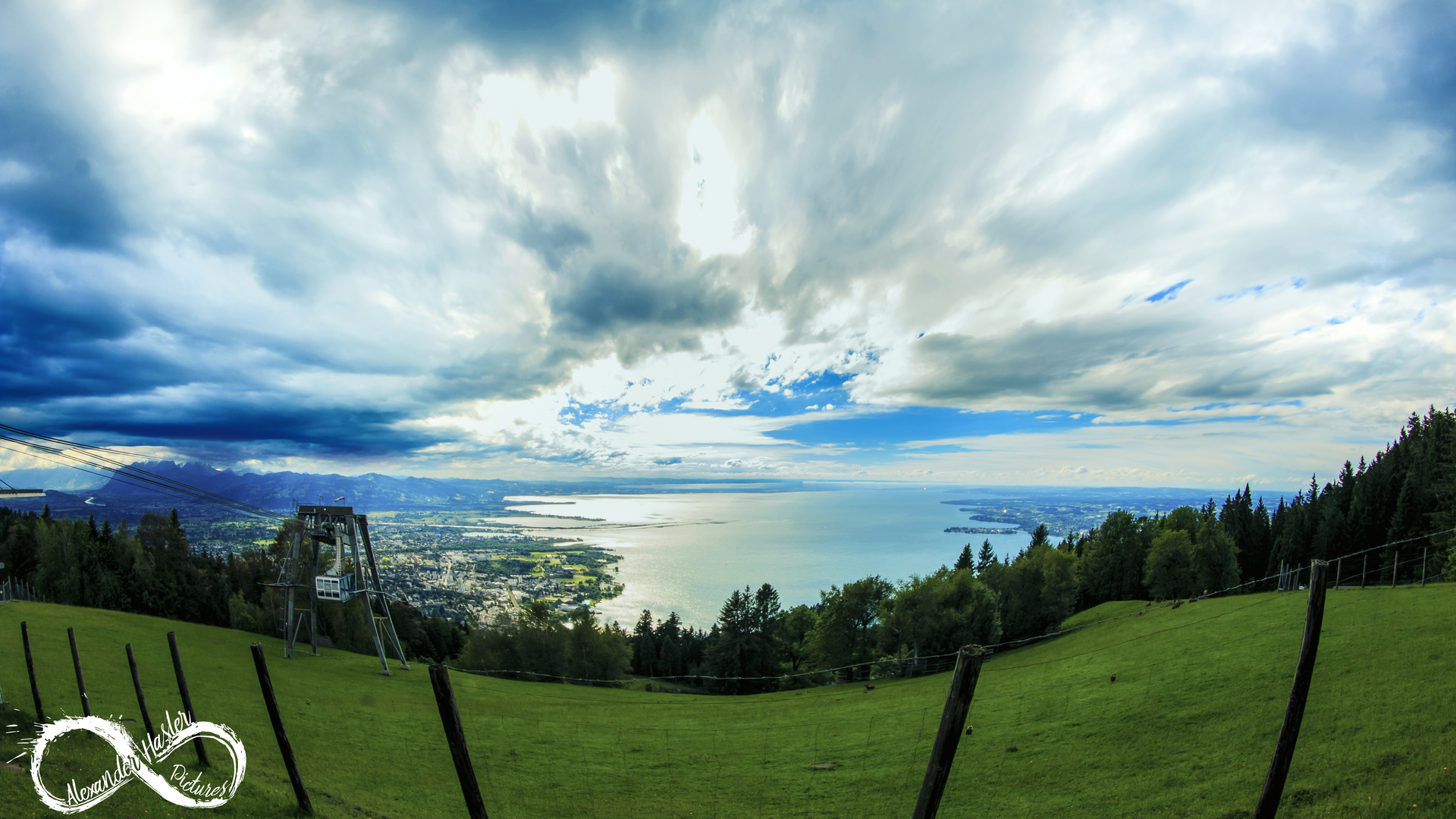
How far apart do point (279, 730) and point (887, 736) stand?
15882mm

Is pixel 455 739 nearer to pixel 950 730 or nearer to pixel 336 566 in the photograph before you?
pixel 950 730

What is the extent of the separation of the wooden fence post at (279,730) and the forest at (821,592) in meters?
27.6

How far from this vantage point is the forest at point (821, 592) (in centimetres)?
3634

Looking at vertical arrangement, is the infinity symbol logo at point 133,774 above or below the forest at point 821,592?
above

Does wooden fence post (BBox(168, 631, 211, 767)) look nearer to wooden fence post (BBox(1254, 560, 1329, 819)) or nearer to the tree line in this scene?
wooden fence post (BBox(1254, 560, 1329, 819))

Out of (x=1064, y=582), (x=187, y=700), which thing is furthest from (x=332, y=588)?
(x=1064, y=582)

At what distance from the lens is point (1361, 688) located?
10.9 metres

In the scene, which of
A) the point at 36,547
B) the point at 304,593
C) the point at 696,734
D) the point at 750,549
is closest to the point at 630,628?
the point at 304,593

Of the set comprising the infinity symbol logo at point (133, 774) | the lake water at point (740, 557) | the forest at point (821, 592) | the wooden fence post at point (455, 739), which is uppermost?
the wooden fence post at point (455, 739)

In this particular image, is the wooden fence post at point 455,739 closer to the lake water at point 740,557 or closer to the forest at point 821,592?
the forest at point 821,592

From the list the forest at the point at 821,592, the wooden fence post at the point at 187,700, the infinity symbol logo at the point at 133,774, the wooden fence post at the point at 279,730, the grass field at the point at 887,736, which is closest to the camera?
the wooden fence post at the point at 279,730

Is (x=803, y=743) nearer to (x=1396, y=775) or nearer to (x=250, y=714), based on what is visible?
(x=1396, y=775)

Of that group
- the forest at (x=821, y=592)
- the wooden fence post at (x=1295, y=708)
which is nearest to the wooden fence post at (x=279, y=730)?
the wooden fence post at (x=1295, y=708)

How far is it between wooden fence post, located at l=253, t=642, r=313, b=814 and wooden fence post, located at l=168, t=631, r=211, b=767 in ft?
7.77
